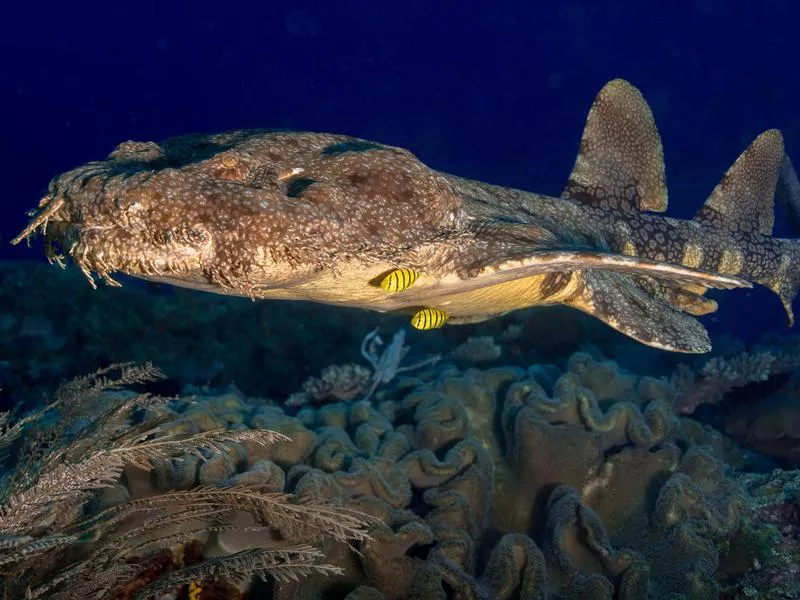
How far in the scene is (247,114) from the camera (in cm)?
7081

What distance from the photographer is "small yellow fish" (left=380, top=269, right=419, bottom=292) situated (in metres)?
3.23

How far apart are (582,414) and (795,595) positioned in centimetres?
202

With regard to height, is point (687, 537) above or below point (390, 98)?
below

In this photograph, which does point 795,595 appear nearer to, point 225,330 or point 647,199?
point 647,199

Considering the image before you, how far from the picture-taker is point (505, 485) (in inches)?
190

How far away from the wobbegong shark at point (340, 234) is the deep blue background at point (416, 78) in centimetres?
3494

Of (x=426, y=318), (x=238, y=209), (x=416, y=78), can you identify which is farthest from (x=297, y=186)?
(x=416, y=78)

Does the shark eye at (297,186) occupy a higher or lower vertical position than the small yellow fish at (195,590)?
higher

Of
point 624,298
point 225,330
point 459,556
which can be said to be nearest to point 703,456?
point 624,298

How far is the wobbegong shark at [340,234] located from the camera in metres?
2.52

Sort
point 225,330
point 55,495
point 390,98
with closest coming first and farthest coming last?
1. point 55,495
2. point 225,330
3. point 390,98

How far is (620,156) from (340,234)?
4.61m

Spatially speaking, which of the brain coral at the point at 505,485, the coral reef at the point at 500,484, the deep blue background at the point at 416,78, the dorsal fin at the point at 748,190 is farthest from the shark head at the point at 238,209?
the deep blue background at the point at 416,78

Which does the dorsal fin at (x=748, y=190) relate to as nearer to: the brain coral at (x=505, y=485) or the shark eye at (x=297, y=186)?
the brain coral at (x=505, y=485)
